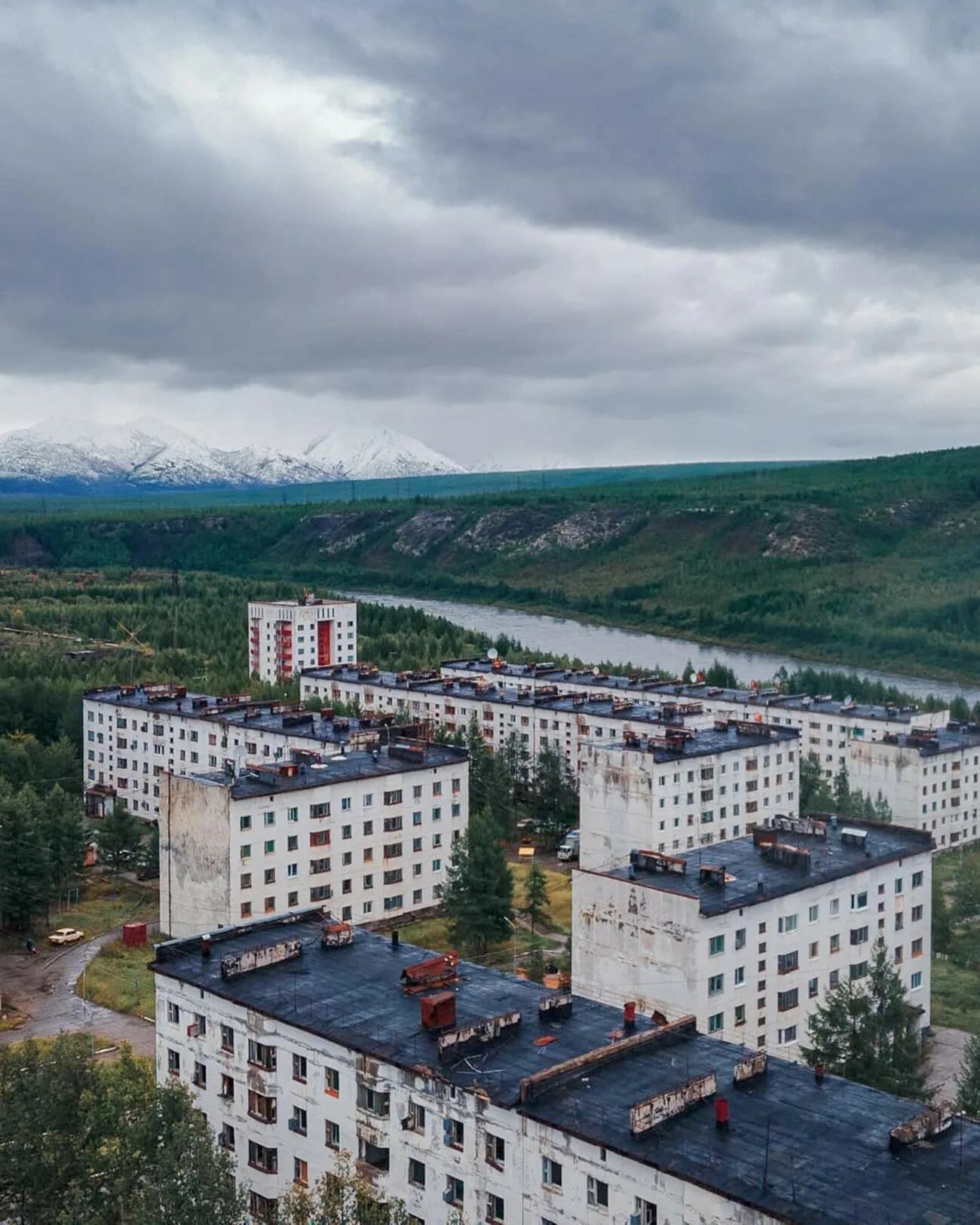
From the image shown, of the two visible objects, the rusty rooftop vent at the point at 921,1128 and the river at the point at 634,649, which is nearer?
the rusty rooftop vent at the point at 921,1128

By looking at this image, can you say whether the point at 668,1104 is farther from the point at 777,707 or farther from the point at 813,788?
the point at 777,707

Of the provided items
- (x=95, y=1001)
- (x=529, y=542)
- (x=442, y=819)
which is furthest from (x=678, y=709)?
(x=529, y=542)

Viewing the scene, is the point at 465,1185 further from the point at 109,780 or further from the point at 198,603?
the point at 198,603

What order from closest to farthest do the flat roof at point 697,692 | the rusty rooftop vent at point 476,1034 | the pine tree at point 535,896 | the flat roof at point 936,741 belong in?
the rusty rooftop vent at point 476,1034
the pine tree at point 535,896
the flat roof at point 936,741
the flat roof at point 697,692

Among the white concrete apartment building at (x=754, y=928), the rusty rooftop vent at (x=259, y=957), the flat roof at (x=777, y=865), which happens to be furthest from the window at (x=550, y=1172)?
the flat roof at (x=777, y=865)

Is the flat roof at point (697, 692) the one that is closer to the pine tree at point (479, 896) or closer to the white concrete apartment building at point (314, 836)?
the white concrete apartment building at point (314, 836)

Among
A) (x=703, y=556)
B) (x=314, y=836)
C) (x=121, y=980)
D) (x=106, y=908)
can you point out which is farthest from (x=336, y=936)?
(x=703, y=556)
